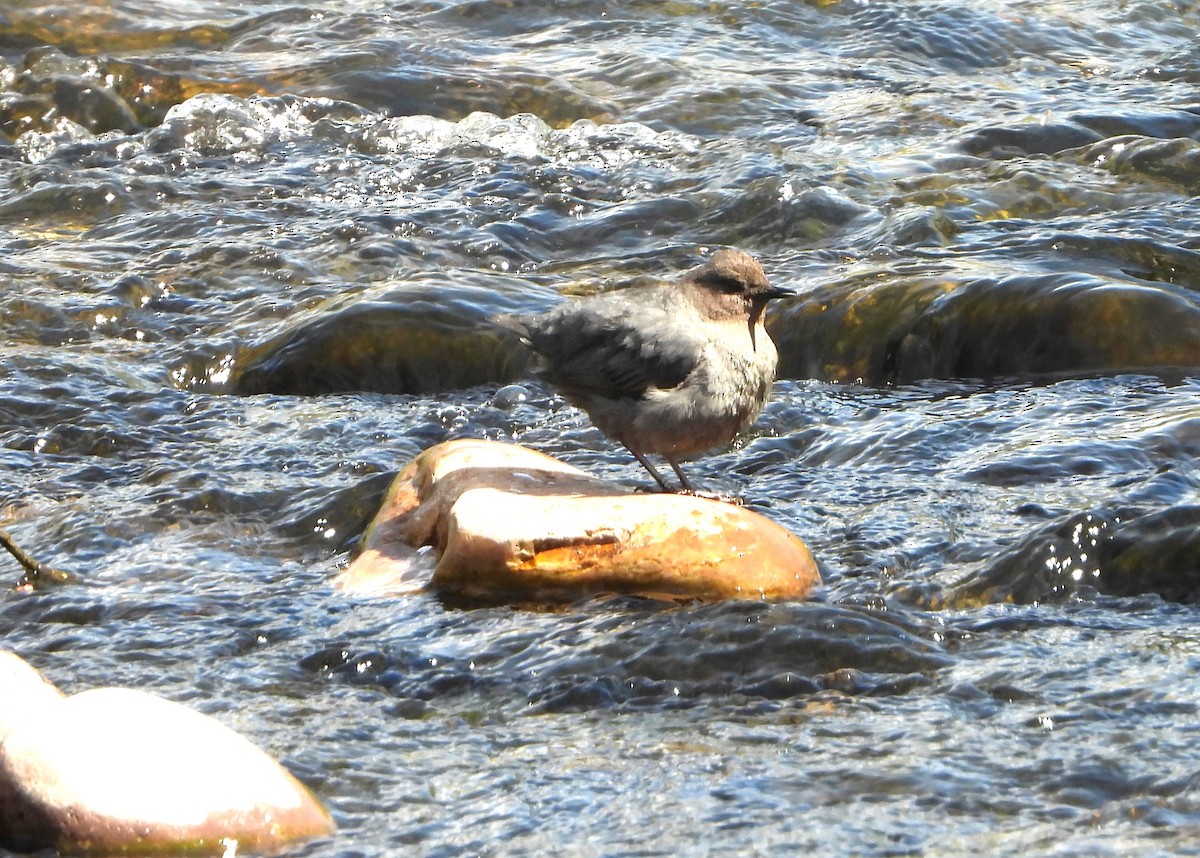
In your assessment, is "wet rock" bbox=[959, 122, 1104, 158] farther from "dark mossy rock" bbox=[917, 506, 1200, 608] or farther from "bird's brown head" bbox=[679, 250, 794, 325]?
"dark mossy rock" bbox=[917, 506, 1200, 608]

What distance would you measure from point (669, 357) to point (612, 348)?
22 cm

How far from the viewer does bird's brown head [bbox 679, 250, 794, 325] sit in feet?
18.8

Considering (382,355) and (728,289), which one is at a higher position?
(728,289)

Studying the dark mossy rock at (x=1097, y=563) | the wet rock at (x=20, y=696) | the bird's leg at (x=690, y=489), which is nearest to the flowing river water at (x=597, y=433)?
the dark mossy rock at (x=1097, y=563)

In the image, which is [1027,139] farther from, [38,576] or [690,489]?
[38,576]

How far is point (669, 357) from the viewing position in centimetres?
545

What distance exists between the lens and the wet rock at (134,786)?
316 cm

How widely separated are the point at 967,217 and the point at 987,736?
5.10 m

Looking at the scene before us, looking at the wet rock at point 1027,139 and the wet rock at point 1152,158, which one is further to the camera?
the wet rock at point 1027,139

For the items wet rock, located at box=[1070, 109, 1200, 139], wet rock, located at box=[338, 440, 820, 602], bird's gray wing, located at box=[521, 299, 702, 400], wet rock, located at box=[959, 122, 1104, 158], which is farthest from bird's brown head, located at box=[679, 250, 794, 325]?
wet rock, located at box=[1070, 109, 1200, 139]

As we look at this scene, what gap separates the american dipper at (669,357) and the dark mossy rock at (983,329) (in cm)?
121

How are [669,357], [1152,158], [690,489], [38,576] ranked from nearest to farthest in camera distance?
[38,576] < [669,357] < [690,489] < [1152,158]

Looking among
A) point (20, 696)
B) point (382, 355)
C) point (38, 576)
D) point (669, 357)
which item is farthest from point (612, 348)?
point (20, 696)

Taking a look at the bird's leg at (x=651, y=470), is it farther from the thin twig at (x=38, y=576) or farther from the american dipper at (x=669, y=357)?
the thin twig at (x=38, y=576)
